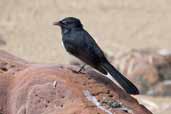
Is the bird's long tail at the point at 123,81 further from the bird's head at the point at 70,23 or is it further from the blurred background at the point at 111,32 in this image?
the blurred background at the point at 111,32

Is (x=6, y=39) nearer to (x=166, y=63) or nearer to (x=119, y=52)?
(x=119, y=52)

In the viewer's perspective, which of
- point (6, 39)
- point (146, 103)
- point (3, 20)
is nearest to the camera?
point (146, 103)

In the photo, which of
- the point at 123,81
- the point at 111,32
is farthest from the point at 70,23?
the point at 111,32

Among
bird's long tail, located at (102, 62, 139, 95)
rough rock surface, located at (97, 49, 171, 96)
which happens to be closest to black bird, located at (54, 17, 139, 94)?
bird's long tail, located at (102, 62, 139, 95)

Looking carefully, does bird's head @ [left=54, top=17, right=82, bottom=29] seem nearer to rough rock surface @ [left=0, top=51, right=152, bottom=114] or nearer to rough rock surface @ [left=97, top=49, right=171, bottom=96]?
rough rock surface @ [left=0, top=51, right=152, bottom=114]

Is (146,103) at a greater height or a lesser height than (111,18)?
lesser

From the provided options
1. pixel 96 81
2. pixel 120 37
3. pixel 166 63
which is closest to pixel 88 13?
pixel 120 37

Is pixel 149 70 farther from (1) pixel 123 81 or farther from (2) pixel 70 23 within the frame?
(1) pixel 123 81
